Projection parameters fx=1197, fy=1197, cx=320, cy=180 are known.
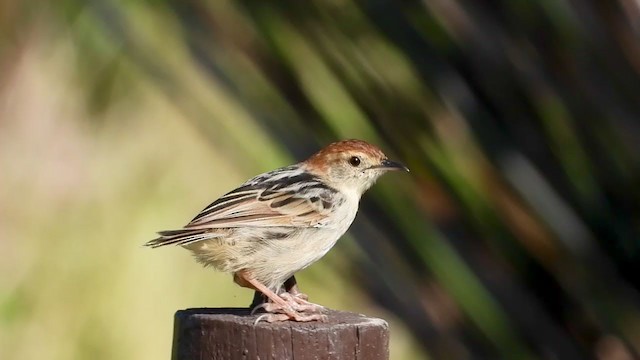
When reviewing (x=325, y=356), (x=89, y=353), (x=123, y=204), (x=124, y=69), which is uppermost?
(x=124, y=69)

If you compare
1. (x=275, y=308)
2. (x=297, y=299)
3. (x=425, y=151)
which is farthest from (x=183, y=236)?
(x=425, y=151)

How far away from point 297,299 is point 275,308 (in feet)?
0.93

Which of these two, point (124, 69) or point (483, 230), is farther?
point (124, 69)

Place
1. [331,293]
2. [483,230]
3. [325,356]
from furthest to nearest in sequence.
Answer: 1. [331,293]
2. [483,230]
3. [325,356]

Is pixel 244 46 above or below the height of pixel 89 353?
above

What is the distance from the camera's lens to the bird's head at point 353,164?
5.20m

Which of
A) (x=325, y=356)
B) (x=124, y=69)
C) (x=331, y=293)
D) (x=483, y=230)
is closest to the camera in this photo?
(x=325, y=356)

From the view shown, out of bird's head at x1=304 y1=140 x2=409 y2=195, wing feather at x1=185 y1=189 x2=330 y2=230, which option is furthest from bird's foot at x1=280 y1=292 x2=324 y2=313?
bird's head at x1=304 y1=140 x2=409 y2=195

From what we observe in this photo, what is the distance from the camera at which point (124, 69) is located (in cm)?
653

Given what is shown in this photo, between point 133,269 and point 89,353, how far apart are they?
51cm

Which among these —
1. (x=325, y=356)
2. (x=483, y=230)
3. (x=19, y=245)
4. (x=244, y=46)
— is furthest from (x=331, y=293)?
(x=325, y=356)

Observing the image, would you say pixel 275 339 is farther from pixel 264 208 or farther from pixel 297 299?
pixel 264 208

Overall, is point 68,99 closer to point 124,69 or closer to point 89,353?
point 124,69

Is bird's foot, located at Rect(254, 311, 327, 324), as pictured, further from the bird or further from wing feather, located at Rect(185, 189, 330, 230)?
wing feather, located at Rect(185, 189, 330, 230)
